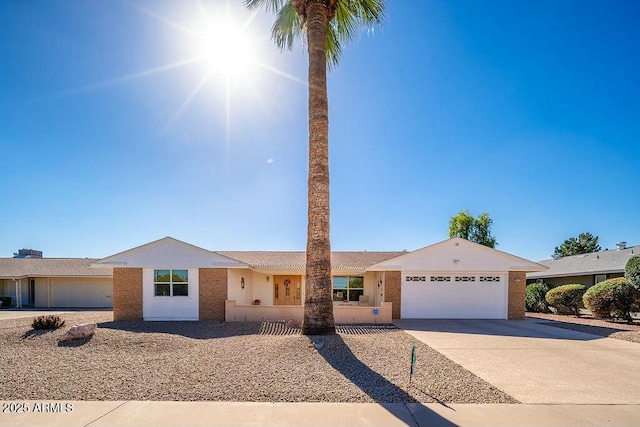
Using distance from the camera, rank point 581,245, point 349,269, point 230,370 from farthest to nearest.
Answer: point 581,245 < point 349,269 < point 230,370

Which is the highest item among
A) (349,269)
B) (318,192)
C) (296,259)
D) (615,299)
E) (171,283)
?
(318,192)

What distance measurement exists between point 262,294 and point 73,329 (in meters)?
12.6

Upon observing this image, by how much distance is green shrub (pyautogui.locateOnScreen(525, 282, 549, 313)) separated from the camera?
68.4ft

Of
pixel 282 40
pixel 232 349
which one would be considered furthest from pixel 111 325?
pixel 282 40

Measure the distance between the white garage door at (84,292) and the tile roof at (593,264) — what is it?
29786 millimetres

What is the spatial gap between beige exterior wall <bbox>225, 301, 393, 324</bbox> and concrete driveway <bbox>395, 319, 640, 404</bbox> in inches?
33.7

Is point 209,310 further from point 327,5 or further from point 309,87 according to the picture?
point 327,5

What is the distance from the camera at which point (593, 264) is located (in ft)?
68.4

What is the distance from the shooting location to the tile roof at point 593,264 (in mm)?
18906

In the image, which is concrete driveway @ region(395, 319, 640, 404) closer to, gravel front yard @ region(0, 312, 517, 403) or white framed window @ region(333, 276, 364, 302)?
gravel front yard @ region(0, 312, 517, 403)

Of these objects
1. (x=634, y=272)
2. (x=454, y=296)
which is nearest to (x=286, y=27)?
(x=454, y=296)

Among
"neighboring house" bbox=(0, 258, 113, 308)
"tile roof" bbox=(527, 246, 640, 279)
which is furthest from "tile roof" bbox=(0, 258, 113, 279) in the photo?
"tile roof" bbox=(527, 246, 640, 279)

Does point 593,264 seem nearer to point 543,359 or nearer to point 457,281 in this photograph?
point 457,281

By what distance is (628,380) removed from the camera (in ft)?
22.1
